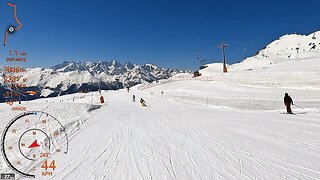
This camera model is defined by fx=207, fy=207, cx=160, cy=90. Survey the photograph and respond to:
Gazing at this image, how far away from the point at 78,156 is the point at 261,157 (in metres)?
6.26

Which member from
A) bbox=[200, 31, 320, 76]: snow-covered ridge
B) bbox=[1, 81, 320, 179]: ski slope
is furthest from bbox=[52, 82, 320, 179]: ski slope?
bbox=[200, 31, 320, 76]: snow-covered ridge

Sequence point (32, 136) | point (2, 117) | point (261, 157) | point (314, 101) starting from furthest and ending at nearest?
point (314, 101), point (2, 117), point (261, 157), point (32, 136)

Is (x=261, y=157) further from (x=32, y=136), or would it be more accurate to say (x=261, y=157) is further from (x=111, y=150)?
(x=32, y=136)

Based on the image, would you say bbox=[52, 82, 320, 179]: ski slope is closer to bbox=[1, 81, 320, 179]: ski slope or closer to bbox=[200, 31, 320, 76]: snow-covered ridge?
bbox=[1, 81, 320, 179]: ski slope

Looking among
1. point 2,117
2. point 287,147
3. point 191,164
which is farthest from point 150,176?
point 2,117

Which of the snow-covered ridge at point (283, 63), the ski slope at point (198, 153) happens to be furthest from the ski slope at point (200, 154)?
the snow-covered ridge at point (283, 63)

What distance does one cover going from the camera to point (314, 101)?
70.2 ft
